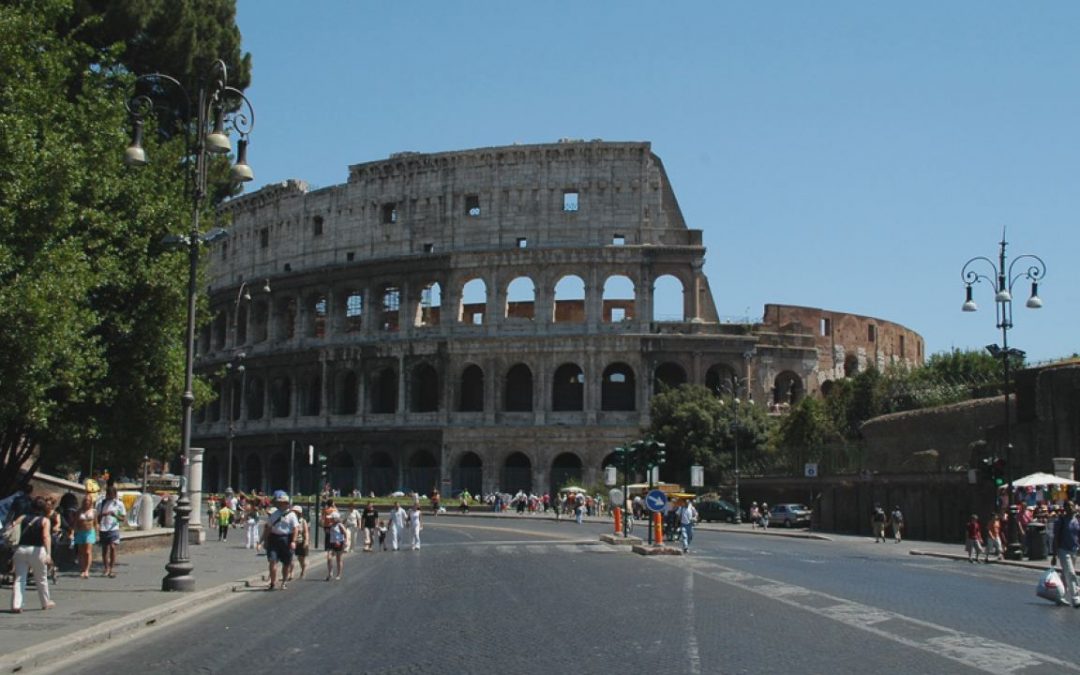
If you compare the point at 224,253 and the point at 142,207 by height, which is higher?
the point at 224,253

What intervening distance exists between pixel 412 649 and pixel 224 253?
215 ft

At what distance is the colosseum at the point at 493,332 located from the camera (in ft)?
198

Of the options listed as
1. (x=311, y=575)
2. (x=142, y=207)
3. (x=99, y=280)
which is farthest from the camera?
(x=311, y=575)

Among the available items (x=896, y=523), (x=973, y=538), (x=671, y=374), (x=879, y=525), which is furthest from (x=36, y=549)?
(x=671, y=374)

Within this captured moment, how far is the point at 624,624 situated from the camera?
12.8 meters

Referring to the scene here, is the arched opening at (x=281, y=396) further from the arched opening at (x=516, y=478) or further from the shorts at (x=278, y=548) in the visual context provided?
the shorts at (x=278, y=548)

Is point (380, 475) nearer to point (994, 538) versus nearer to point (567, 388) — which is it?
point (567, 388)

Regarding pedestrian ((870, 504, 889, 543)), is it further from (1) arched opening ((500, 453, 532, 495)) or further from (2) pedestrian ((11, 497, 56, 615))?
(2) pedestrian ((11, 497, 56, 615))

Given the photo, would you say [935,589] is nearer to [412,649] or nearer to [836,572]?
[836,572]

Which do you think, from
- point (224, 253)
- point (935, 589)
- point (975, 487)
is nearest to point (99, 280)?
point (935, 589)

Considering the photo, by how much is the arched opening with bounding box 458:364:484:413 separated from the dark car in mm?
15835

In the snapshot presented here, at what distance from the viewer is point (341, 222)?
66250 millimetres

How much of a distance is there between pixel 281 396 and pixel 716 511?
29.2m

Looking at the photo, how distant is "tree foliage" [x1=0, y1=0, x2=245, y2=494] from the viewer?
15602 mm
